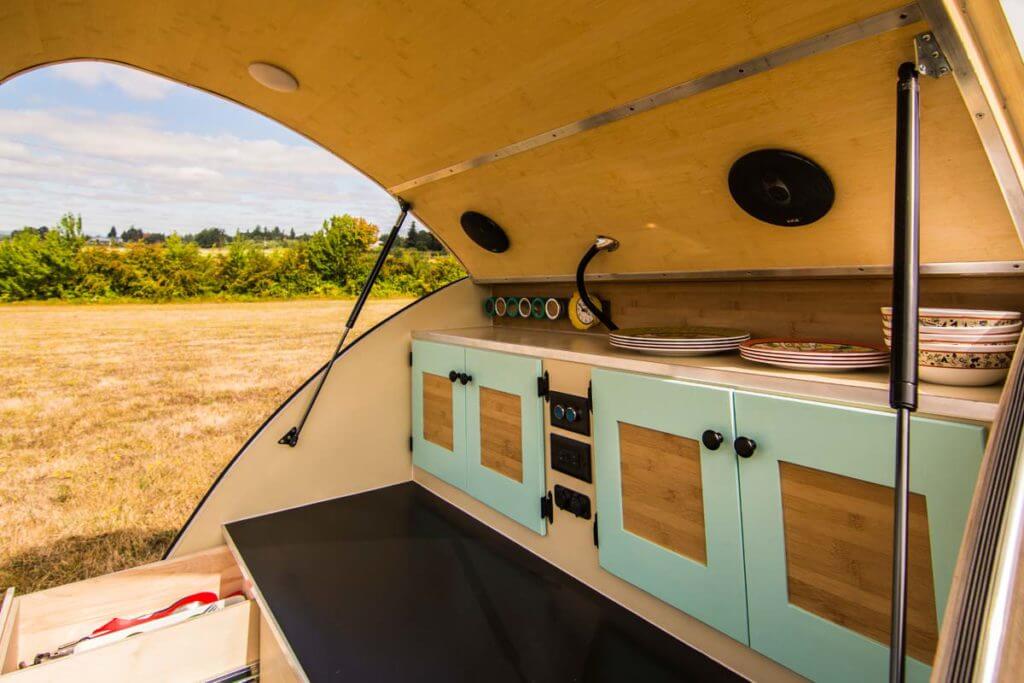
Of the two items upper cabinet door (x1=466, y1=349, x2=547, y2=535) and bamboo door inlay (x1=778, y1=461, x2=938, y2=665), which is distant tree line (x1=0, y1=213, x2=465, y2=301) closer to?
upper cabinet door (x1=466, y1=349, x2=547, y2=535)

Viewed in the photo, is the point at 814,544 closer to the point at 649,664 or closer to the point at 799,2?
the point at 649,664

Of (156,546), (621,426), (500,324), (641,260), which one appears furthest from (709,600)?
(156,546)

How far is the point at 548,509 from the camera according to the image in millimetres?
1673

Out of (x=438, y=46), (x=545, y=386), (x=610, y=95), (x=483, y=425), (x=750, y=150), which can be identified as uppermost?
(x=438, y=46)

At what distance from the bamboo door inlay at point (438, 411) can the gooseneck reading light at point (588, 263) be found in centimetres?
A: 65

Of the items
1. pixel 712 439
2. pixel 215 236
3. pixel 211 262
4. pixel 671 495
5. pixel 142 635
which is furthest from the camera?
pixel 215 236

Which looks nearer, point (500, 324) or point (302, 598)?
point (302, 598)

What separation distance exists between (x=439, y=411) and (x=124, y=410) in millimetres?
3870

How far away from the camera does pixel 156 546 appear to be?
2.93 meters

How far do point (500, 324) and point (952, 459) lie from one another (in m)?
1.96

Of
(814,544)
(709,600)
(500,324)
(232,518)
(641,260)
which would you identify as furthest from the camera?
(500,324)

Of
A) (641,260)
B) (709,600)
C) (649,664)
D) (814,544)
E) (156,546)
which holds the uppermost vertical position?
(641,260)

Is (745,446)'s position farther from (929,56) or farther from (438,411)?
(438,411)

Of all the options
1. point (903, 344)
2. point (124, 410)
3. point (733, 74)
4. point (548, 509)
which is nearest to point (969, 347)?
point (903, 344)
